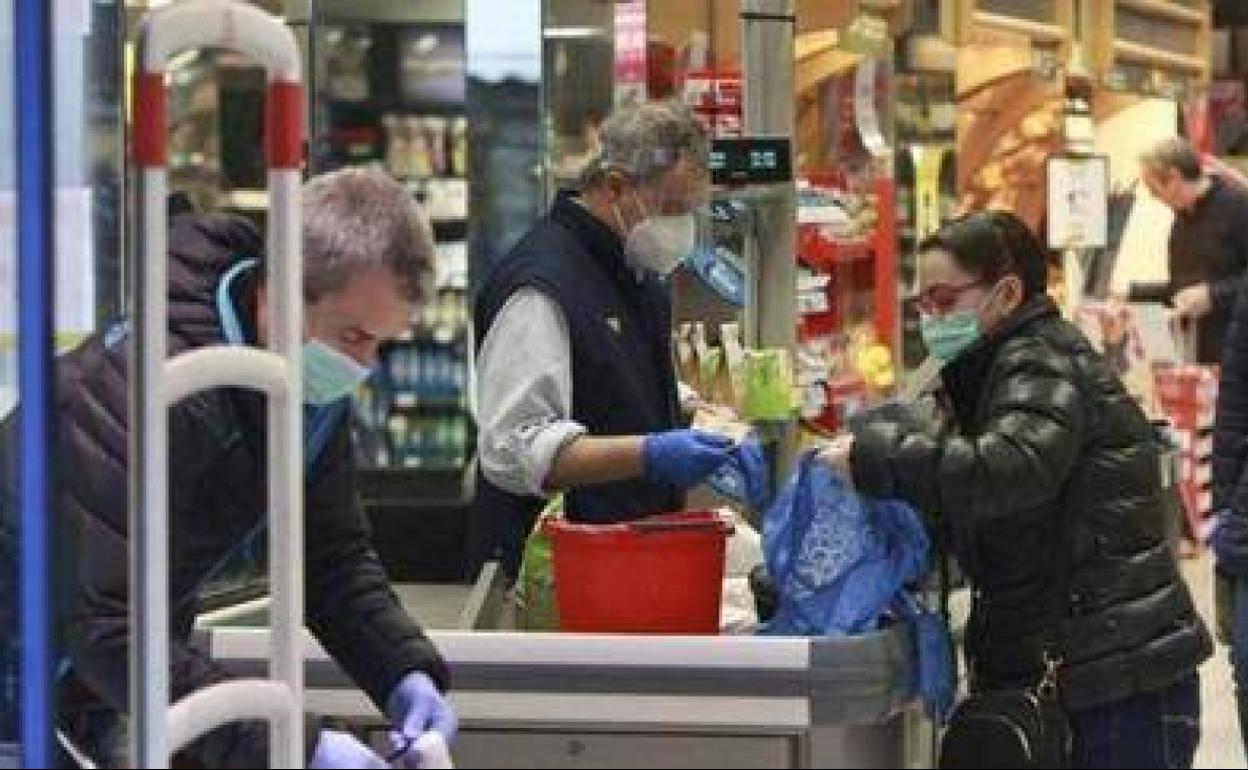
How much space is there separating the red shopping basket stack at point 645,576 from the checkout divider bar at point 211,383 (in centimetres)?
107

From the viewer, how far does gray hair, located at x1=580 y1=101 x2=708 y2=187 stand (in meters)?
3.85

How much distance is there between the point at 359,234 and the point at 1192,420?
670cm

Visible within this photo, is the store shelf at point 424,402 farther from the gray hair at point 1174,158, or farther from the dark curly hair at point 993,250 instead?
the dark curly hair at point 993,250

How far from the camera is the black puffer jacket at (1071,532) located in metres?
3.62

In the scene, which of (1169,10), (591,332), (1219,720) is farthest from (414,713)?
(1169,10)

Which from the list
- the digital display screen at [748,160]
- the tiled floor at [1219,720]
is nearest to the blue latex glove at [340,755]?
the digital display screen at [748,160]

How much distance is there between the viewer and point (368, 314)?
2.70m

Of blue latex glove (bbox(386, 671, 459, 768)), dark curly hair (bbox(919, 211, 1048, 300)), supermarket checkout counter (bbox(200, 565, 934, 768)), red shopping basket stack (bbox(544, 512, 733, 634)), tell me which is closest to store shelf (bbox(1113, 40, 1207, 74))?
dark curly hair (bbox(919, 211, 1048, 300))

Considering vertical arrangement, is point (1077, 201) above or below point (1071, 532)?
above

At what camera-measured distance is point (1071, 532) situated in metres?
3.69

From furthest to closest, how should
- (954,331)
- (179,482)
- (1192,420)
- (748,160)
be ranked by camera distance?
(1192,420)
(748,160)
(954,331)
(179,482)

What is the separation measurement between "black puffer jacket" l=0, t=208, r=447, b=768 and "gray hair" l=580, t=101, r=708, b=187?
40.7 inches

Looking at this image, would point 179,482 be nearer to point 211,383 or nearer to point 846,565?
point 211,383

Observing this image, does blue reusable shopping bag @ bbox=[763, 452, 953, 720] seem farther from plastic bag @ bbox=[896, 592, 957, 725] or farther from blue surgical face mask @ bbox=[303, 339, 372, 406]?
blue surgical face mask @ bbox=[303, 339, 372, 406]
